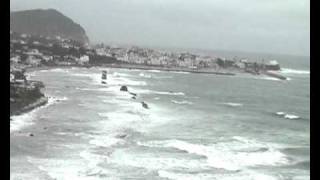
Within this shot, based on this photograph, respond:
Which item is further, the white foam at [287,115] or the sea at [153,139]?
the white foam at [287,115]

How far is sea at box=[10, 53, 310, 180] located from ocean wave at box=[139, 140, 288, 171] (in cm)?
2

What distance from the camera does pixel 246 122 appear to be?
55.1 feet

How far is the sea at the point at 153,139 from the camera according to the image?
8.93 meters

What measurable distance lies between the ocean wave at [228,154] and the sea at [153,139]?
0.02 m

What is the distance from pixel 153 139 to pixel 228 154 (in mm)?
2149

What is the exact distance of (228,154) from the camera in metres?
10.8

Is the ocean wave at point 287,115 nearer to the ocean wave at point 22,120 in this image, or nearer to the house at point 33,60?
the ocean wave at point 22,120

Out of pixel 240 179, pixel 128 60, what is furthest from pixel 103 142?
pixel 128 60

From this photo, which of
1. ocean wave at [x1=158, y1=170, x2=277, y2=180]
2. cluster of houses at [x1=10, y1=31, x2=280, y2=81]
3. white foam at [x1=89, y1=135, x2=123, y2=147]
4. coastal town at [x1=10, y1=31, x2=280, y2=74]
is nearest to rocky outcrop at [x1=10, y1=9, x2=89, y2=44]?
coastal town at [x1=10, y1=31, x2=280, y2=74]

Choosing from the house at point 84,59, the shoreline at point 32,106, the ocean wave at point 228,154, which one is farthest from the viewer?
the house at point 84,59

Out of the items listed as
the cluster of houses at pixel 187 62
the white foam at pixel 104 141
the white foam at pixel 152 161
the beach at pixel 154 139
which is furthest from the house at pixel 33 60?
the white foam at pixel 152 161

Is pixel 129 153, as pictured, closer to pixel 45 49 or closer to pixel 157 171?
pixel 157 171

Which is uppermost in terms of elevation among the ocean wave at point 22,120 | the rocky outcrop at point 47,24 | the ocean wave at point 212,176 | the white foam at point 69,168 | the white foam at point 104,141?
the rocky outcrop at point 47,24
